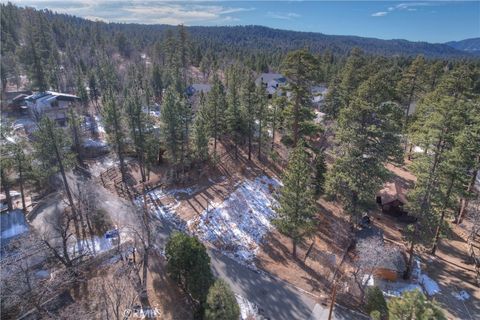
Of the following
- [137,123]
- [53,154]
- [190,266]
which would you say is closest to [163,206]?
[137,123]

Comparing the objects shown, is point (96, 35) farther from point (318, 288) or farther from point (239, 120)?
point (318, 288)

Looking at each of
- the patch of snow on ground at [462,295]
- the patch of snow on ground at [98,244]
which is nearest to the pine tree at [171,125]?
the patch of snow on ground at [98,244]

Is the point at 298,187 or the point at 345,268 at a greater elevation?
the point at 298,187

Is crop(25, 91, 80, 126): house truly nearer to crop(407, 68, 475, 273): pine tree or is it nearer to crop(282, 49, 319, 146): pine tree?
crop(282, 49, 319, 146): pine tree

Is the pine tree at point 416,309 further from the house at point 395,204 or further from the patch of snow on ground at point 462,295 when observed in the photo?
the house at point 395,204

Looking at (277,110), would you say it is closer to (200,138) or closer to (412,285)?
(200,138)

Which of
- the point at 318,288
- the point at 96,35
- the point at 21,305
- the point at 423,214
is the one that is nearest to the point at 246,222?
the point at 318,288
